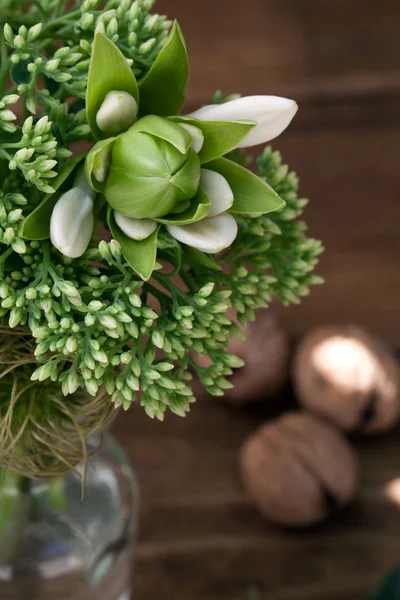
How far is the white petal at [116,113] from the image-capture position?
0.31 m

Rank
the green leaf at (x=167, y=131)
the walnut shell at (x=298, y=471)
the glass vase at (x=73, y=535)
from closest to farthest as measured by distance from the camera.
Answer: the green leaf at (x=167, y=131) < the glass vase at (x=73, y=535) < the walnut shell at (x=298, y=471)

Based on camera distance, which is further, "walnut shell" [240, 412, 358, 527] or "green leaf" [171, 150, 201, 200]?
"walnut shell" [240, 412, 358, 527]

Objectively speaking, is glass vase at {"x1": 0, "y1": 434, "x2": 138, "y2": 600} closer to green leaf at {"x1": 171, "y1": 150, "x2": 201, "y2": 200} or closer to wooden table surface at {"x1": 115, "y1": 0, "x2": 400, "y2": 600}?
wooden table surface at {"x1": 115, "y1": 0, "x2": 400, "y2": 600}

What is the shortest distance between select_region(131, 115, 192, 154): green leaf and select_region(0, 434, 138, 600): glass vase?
0.25 meters

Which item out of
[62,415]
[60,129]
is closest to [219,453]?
[62,415]

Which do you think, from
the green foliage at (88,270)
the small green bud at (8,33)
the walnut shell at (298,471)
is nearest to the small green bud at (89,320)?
the green foliage at (88,270)

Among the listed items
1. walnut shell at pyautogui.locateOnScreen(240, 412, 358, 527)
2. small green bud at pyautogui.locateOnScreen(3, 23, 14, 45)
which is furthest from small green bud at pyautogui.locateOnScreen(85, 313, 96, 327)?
walnut shell at pyautogui.locateOnScreen(240, 412, 358, 527)

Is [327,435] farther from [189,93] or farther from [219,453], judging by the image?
[189,93]

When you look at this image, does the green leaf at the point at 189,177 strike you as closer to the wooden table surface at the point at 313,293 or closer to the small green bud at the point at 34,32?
the small green bud at the point at 34,32

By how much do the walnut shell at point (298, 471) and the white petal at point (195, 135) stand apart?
39 cm

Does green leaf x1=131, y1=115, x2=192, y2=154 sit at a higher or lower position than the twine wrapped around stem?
higher

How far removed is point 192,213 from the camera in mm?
315

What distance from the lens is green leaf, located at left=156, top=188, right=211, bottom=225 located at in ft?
0.98

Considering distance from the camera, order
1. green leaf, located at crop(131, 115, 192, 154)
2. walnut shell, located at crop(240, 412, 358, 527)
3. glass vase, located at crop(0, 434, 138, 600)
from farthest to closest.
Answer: walnut shell, located at crop(240, 412, 358, 527) < glass vase, located at crop(0, 434, 138, 600) < green leaf, located at crop(131, 115, 192, 154)
